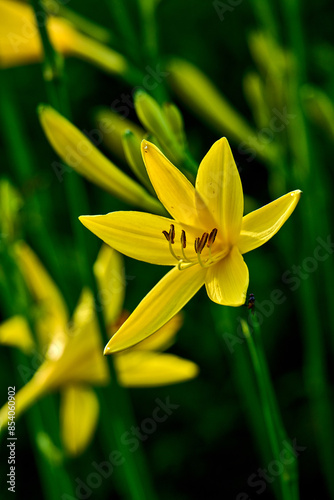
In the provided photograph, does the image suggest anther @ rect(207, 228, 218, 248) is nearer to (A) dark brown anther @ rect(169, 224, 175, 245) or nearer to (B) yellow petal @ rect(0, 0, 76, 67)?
(A) dark brown anther @ rect(169, 224, 175, 245)

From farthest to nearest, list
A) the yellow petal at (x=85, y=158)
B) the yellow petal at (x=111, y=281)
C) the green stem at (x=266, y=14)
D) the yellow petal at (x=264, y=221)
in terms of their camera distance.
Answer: the green stem at (x=266, y=14) → the yellow petal at (x=111, y=281) → the yellow petal at (x=85, y=158) → the yellow petal at (x=264, y=221)

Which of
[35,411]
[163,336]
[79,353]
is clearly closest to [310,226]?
[163,336]

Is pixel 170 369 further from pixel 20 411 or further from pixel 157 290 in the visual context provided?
Answer: pixel 157 290

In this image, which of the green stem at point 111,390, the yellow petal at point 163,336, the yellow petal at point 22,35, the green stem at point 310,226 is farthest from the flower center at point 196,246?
the yellow petal at point 22,35

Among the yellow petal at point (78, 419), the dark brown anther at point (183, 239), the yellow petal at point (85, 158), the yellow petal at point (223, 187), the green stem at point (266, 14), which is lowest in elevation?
the yellow petal at point (78, 419)

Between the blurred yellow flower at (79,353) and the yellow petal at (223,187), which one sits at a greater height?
the yellow petal at (223,187)

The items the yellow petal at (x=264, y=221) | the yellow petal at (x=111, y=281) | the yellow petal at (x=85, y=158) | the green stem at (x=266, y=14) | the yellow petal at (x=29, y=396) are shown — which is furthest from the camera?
the green stem at (x=266, y=14)

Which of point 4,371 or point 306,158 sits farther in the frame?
point 4,371

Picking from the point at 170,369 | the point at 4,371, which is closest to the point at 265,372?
the point at 170,369

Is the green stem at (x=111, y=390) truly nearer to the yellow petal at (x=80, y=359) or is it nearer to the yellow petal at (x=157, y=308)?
the yellow petal at (x=80, y=359)
